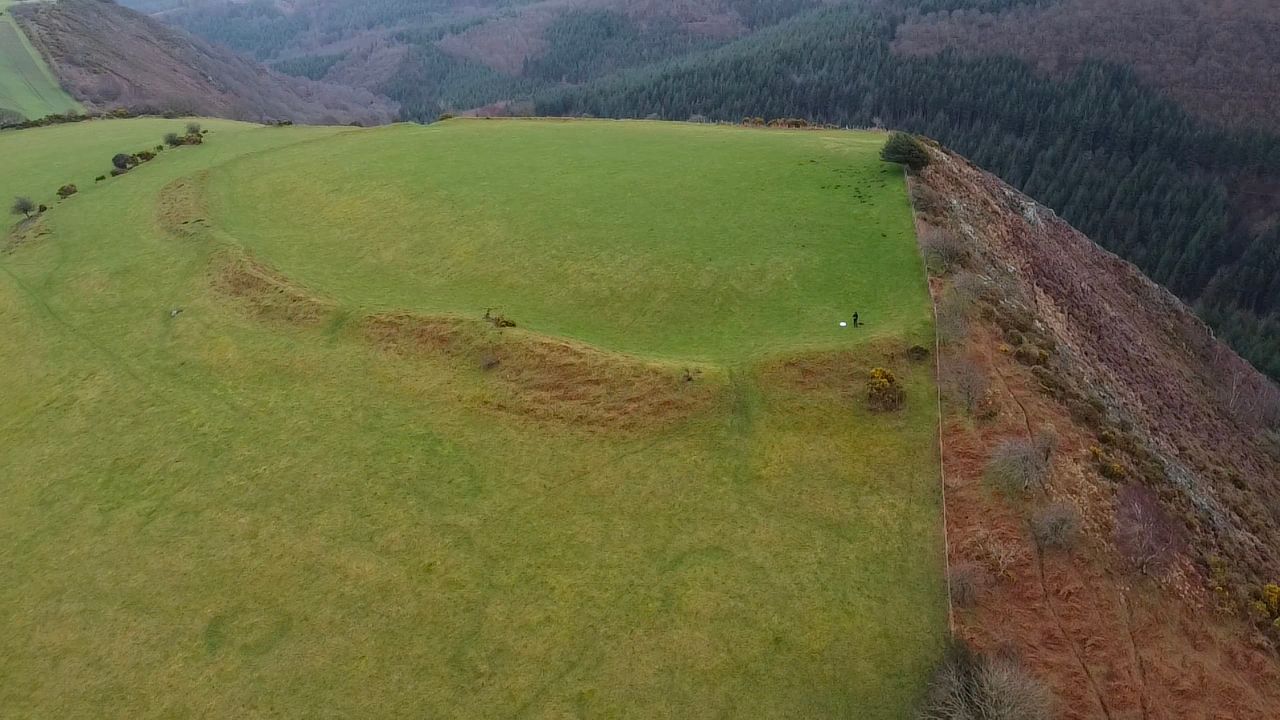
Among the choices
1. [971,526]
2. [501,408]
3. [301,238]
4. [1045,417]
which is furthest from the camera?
[301,238]

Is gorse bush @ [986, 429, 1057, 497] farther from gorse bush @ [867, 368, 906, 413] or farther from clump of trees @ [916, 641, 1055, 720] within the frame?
clump of trees @ [916, 641, 1055, 720]

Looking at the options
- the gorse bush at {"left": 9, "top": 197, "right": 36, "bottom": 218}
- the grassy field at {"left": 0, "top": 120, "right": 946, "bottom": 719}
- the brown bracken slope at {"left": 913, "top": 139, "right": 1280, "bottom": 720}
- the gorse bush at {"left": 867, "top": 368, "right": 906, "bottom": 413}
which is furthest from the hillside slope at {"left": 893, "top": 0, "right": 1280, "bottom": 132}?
the gorse bush at {"left": 9, "top": 197, "right": 36, "bottom": 218}

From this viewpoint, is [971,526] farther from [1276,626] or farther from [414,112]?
[414,112]

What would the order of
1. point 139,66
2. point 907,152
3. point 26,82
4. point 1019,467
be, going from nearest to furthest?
point 1019,467
point 907,152
point 26,82
point 139,66

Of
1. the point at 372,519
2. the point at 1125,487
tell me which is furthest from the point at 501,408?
the point at 1125,487

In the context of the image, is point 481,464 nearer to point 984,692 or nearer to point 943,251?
point 984,692

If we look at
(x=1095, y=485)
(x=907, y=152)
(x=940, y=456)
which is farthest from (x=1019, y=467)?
(x=907, y=152)
